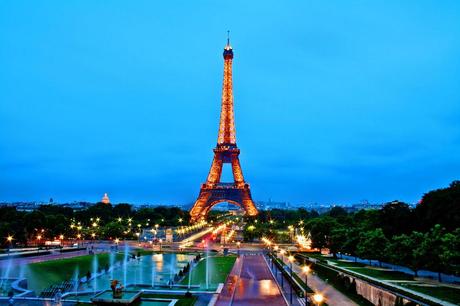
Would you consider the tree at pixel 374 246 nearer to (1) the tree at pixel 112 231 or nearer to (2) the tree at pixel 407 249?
(2) the tree at pixel 407 249

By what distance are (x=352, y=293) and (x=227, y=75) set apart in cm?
7526

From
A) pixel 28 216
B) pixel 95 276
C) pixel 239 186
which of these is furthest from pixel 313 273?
pixel 239 186

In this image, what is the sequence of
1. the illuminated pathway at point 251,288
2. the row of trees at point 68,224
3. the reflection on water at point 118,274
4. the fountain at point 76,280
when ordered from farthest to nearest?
1. the row of trees at point 68,224
2. the reflection on water at point 118,274
3. the fountain at point 76,280
4. the illuminated pathway at point 251,288

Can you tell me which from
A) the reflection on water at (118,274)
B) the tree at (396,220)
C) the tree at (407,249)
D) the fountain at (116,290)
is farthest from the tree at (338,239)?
the fountain at (116,290)

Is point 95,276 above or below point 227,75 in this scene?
below

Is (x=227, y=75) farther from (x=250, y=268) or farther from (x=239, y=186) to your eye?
(x=250, y=268)

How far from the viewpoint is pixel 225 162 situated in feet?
348

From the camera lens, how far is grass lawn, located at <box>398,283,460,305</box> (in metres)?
23.5

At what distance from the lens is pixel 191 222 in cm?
10738

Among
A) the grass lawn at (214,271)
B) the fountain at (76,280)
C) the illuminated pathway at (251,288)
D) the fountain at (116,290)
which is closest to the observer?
the fountain at (116,290)

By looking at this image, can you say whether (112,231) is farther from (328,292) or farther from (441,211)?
(328,292)

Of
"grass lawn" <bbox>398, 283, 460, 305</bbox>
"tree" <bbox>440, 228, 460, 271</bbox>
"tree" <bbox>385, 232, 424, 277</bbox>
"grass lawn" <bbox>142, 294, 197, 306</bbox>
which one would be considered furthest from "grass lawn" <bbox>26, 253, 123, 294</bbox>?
Result: "tree" <bbox>440, 228, 460, 271</bbox>

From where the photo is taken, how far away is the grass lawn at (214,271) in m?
35.8

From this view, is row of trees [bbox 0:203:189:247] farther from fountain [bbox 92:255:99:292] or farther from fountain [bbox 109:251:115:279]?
fountain [bbox 92:255:99:292]
